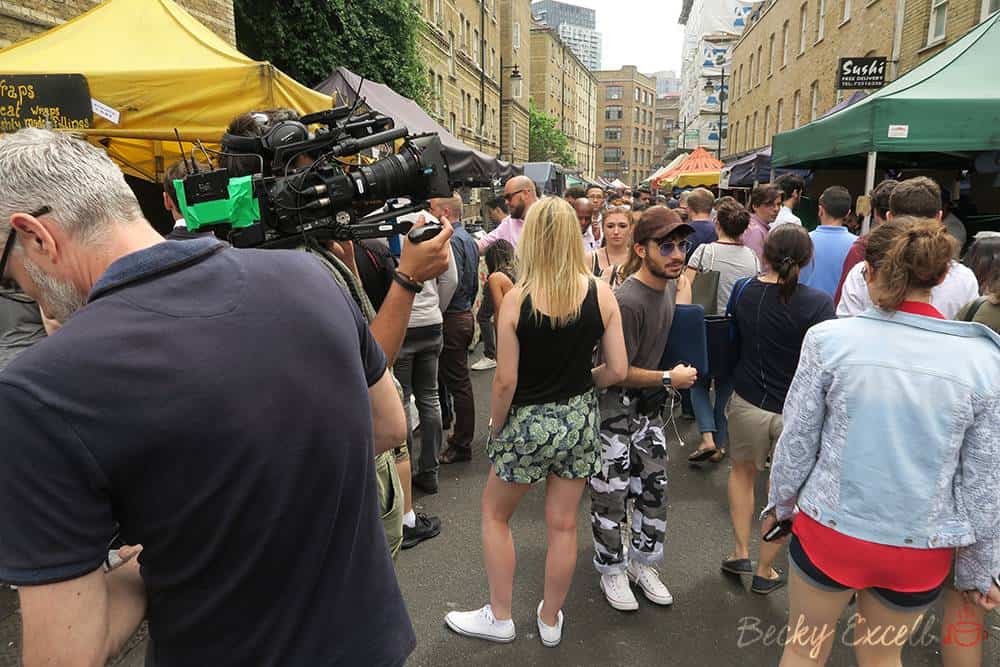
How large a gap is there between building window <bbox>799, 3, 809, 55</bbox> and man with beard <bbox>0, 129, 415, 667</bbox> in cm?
2454

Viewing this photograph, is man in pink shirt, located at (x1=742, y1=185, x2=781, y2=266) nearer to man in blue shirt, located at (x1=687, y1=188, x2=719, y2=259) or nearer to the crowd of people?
man in blue shirt, located at (x1=687, y1=188, x2=719, y2=259)

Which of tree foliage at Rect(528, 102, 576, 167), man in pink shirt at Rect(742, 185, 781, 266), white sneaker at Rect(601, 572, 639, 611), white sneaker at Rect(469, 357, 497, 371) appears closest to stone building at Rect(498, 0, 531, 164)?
Result: tree foliage at Rect(528, 102, 576, 167)

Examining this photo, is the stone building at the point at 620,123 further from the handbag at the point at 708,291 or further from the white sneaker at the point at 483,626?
the white sneaker at the point at 483,626

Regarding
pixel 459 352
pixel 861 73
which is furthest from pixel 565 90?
pixel 459 352

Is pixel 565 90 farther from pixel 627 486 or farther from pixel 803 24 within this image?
pixel 627 486

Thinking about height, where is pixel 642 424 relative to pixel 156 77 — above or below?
below

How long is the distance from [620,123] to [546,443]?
114100 mm

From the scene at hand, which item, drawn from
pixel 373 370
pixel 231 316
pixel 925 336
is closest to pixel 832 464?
pixel 925 336

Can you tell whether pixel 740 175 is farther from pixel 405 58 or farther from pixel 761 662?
pixel 761 662

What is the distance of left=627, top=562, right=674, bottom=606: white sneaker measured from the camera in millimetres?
3080

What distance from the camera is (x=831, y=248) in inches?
179

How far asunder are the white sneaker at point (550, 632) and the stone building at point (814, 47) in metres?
13.2

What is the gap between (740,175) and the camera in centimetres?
1349

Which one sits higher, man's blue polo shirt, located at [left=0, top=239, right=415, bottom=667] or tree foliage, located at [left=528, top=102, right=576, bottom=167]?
tree foliage, located at [left=528, top=102, right=576, bottom=167]
